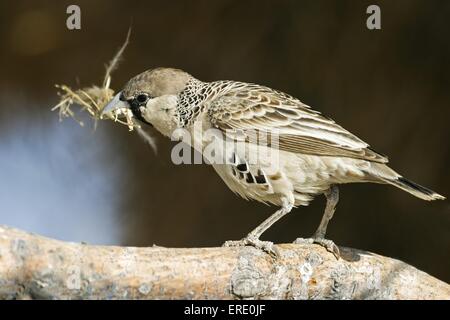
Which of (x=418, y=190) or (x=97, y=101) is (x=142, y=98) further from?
(x=418, y=190)

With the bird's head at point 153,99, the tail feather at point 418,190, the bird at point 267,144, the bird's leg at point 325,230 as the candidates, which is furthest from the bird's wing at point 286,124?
the bird's leg at point 325,230

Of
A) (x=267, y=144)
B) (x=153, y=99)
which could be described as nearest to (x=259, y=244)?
(x=267, y=144)

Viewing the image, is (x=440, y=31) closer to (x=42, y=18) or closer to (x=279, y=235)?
(x=279, y=235)

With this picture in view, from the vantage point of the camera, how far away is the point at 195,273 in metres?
3.52

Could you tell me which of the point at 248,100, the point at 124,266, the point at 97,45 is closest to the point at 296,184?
the point at 248,100

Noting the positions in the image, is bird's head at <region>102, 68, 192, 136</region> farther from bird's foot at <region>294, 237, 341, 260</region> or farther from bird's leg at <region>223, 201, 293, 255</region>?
bird's foot at <region>294, 237, 341, 260</region>

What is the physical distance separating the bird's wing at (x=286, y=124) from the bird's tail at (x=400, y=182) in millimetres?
49

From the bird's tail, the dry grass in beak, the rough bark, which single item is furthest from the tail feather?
the dry grass in beak

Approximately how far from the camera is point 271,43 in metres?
5.67

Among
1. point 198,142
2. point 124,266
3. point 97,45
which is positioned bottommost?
point 124,266

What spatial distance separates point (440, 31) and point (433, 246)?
57.6 inches

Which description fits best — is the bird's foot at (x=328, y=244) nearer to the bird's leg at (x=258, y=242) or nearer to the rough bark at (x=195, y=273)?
the rough bark at (x=195, y=273)

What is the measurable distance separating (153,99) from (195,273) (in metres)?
1.22

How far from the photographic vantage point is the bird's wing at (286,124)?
403cm
